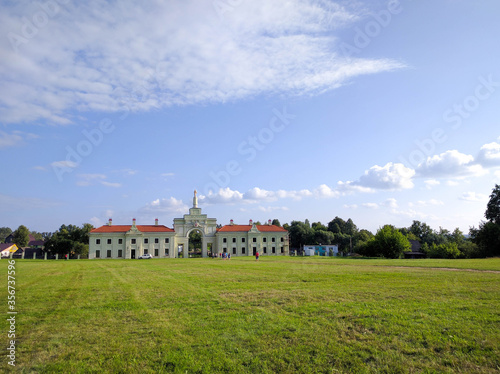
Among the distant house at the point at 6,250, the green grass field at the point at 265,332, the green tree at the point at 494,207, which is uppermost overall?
the green tree at the point at 494,207

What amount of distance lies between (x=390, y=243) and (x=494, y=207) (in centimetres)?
2372

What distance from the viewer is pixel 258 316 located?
933 centimetres

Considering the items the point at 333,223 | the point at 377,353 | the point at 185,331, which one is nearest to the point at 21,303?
the point at 185,331

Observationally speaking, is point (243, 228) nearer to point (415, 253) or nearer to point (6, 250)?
point (415, 253)

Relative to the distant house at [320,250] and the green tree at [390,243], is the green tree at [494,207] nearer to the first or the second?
the green tree at [390,243]

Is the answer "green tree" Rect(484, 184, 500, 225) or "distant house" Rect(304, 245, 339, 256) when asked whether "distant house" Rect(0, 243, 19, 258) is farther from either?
"green tree" Rect(484, 184, 500, 225)

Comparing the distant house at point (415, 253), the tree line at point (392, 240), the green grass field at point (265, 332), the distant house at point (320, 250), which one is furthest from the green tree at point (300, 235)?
the green grass field at point (265, 332)

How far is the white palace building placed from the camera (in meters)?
75.8

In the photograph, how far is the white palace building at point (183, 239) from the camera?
75750 millimetres

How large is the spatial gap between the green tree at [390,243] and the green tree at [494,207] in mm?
19402

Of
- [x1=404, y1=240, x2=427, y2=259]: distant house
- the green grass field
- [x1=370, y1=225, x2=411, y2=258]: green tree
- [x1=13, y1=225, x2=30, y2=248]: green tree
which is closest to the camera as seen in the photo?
the green grass field

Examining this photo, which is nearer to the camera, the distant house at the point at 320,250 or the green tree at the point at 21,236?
the distant house at the point at 320,250

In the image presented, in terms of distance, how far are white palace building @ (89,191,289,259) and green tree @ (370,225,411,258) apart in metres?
26.1

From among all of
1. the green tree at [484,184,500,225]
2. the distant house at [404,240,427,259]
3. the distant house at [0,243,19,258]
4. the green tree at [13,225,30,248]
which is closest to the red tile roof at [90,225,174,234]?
the distant house at [0,243,19,258]
